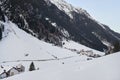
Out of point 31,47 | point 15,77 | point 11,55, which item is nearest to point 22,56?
point 11,55

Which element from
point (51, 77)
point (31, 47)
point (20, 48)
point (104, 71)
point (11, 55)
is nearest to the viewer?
point (104, 71)

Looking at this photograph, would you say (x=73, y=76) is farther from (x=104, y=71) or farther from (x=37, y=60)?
→ (x=37, y=60)

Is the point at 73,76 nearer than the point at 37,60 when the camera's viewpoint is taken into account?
Yes

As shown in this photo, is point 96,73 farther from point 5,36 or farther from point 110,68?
point 5,36

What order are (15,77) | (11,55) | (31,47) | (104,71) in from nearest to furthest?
(104,71), (15,77), (11,55), (31,47)

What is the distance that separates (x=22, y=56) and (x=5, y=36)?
34.7 metres

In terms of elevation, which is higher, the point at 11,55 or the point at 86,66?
the point at 11,55

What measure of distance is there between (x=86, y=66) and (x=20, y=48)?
166 m

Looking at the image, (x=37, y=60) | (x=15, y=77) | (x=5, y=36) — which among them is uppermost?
(x=5, y=36)

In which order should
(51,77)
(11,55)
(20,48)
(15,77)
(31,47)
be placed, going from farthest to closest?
(31,47)
(20,48)
(11,55)
(15,77)
(51,77)

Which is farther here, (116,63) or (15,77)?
(15,77)

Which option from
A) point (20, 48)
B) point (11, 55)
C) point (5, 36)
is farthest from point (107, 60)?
point (5, 36)

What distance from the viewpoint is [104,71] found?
820 centimetres

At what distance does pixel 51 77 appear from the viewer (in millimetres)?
8852
